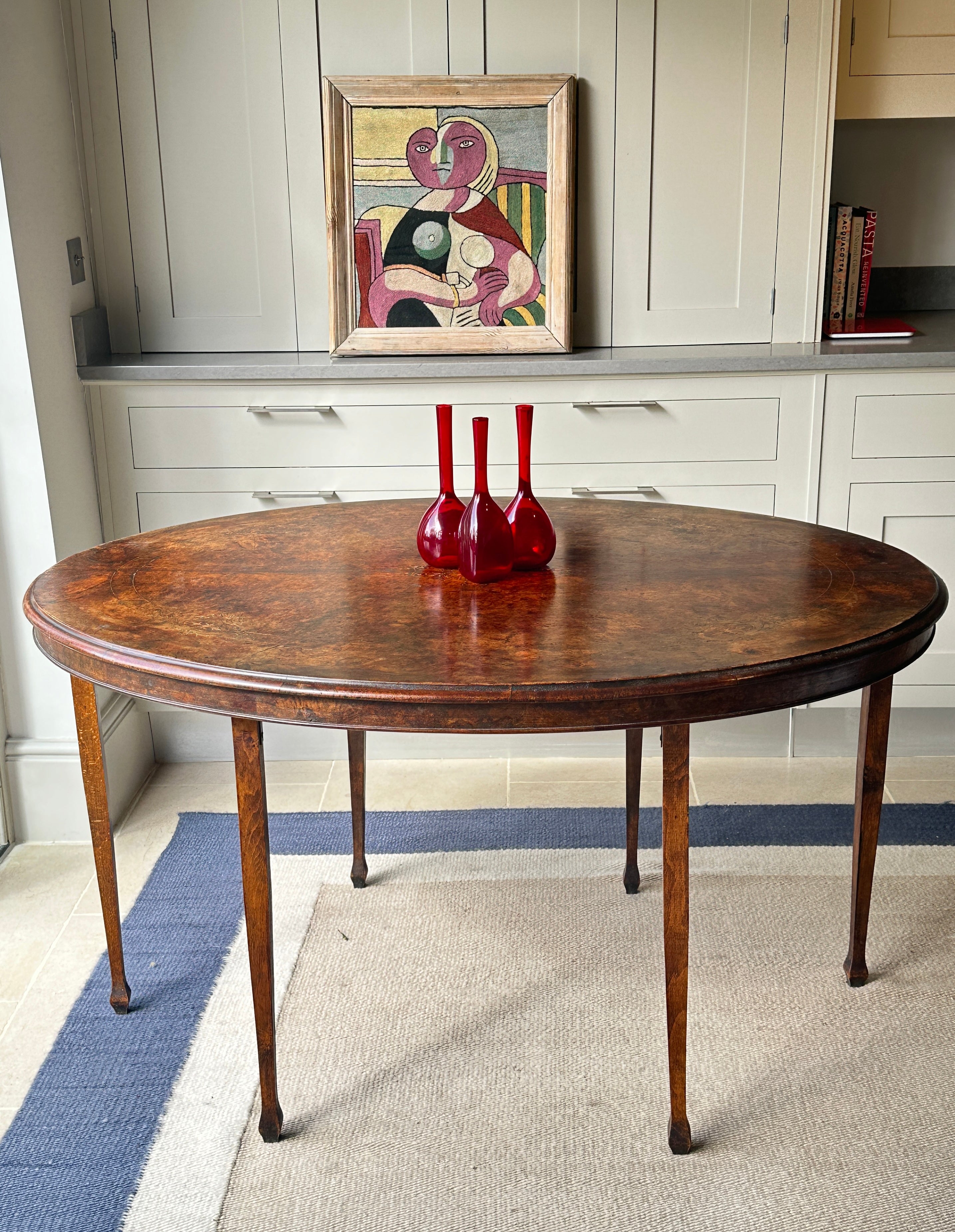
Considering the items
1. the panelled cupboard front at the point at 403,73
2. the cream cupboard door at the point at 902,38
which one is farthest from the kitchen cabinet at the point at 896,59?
the panelled cupboard front at the point at 403,73

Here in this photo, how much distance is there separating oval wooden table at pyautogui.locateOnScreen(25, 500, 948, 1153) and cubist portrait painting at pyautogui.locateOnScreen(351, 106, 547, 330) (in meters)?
1.07

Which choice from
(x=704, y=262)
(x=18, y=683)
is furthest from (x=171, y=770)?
(x=704, y=262)

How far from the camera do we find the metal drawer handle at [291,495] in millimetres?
3004

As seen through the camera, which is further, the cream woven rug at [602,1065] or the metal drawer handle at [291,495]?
the metal drawer handle at [291,495]

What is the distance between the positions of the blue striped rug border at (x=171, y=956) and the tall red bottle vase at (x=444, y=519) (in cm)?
96

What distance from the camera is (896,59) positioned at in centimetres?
307

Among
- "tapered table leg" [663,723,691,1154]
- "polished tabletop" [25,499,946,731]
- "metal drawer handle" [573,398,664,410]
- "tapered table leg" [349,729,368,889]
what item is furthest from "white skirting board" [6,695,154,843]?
"tapered table leg" [663,723,691,1154]

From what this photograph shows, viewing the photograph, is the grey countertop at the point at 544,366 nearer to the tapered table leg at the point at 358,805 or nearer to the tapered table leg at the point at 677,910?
the tapered table leg at the point at 358,805

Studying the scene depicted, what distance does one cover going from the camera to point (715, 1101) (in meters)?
1.86

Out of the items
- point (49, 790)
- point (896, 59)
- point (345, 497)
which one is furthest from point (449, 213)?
point (49, 790)

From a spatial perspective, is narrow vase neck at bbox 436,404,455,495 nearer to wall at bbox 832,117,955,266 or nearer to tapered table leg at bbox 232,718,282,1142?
tapered table leg at bbox 232,718,282,1142

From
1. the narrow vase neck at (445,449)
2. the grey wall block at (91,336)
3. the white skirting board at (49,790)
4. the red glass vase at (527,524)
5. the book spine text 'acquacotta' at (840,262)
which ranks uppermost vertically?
the book spine text 'acquacotta' at (840,262)

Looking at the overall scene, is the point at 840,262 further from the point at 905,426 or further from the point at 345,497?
the point at 345,497

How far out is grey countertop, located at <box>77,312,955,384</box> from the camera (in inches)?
113
